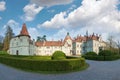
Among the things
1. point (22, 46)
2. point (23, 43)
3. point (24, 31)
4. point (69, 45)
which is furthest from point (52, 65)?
point (69, 45)

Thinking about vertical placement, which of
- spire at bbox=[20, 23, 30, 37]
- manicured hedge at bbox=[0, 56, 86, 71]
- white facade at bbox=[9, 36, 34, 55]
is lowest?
manicured hedge at bbox=[0, 56, 86, 71]

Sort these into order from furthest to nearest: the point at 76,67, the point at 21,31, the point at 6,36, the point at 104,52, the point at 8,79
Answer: the point at 6,36 → the point at 21,31 → the point at 104,52 → the point at 76,67 → the point at 8,79

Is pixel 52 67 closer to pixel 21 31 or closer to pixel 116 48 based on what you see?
pixel 21 31

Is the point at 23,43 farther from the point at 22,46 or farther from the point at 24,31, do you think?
the point at 24,31

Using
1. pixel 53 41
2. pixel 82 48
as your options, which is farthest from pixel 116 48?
pixel 53 41

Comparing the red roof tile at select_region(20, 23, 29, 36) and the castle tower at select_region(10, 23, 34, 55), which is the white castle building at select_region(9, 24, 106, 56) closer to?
the castle tower at select_region(10, 23, 34, 55)

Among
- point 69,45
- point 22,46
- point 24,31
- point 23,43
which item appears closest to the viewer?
point 24,31

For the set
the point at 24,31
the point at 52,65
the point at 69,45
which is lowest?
the point at 52,65

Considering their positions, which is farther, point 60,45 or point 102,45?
point 60,45

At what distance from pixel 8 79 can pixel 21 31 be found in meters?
47.1

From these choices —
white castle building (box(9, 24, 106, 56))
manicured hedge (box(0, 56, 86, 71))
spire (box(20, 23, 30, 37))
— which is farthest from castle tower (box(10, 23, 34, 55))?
manicured hedge (box(0, 56, 86, 71))

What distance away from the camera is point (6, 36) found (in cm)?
9056

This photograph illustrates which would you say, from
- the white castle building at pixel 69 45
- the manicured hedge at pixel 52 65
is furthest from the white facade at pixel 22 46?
Result: the manicured hedge at pixel 52 65

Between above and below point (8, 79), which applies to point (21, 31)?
above
